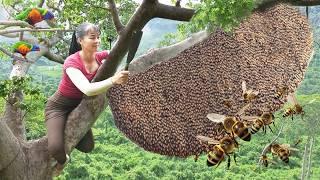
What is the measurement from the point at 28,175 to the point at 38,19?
133 centimetres

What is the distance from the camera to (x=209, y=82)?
454cm

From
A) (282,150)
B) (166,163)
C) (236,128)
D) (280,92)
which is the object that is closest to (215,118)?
(236,128)

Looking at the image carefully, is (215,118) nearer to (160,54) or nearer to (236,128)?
(236,128)

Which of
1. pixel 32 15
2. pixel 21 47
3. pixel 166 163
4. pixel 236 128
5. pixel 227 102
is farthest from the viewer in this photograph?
pixel 166 163

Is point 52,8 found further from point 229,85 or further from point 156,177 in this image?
point 156,177

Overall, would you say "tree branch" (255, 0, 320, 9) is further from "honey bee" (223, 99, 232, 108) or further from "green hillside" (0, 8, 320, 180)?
"green hillside" (0, 8, 320, 180)

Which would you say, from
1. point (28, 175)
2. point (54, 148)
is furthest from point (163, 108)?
point (28, 175)

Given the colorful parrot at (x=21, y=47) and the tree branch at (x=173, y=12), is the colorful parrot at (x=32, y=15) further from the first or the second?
the tree branch at (x=173, y=12)

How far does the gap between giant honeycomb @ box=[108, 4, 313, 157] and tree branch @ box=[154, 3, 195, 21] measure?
475mm

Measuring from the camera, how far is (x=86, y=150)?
4.66 m

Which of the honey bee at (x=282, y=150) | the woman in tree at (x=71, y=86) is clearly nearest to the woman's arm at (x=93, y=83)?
the woman in tree at (x=71, y=86)

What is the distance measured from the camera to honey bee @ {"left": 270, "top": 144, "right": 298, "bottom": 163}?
140 inches

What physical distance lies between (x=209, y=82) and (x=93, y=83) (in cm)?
139

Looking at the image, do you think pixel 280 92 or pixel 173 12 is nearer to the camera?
pixel 173 12
